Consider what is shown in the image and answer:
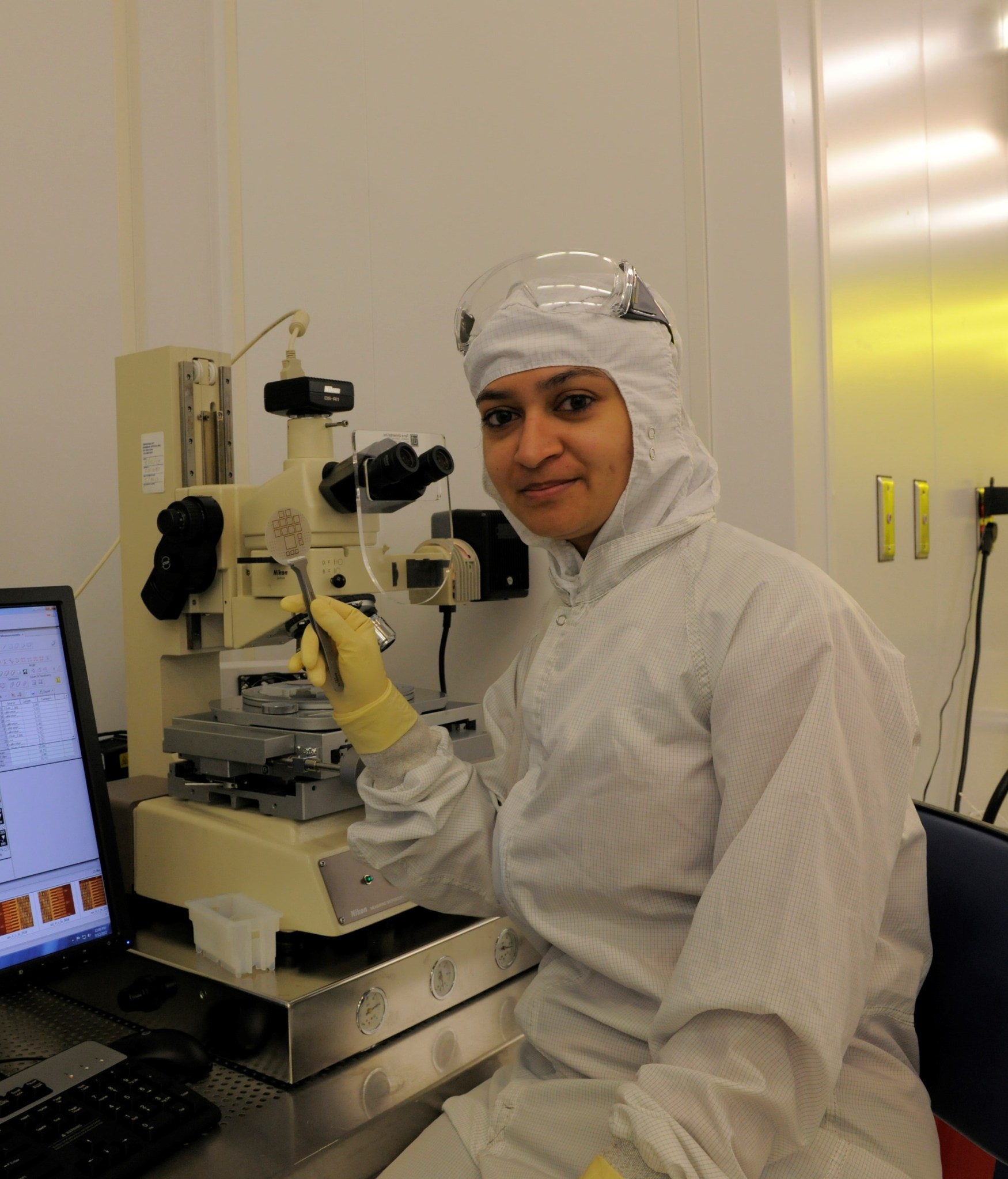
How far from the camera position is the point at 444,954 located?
1.06 metres

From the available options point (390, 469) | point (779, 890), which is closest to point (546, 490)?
point (390, 469)

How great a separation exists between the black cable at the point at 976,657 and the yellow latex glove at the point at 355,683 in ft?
5.90

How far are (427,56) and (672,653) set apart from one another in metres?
1.45

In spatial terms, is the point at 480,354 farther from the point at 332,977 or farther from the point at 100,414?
the point at 100,414

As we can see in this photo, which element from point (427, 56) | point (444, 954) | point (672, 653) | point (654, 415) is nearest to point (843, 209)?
point (427, 56)

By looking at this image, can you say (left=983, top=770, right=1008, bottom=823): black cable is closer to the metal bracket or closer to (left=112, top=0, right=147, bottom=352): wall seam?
the metal bracket

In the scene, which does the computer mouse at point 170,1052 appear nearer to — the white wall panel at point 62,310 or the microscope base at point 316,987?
the microscope base at point 316,987

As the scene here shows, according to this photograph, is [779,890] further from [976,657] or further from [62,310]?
[976,657]

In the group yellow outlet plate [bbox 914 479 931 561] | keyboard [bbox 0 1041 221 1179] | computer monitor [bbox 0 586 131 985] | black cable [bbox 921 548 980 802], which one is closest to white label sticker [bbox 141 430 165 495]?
computer monitor [bbox 0 586 131 985]

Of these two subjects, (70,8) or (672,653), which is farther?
(70,8)

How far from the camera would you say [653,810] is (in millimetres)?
859

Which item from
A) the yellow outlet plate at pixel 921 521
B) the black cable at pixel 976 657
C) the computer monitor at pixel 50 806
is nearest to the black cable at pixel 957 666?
the black cable at pixel 976 657

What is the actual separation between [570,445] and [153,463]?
679 mm

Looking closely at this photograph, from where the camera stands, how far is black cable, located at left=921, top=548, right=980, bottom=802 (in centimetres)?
217
